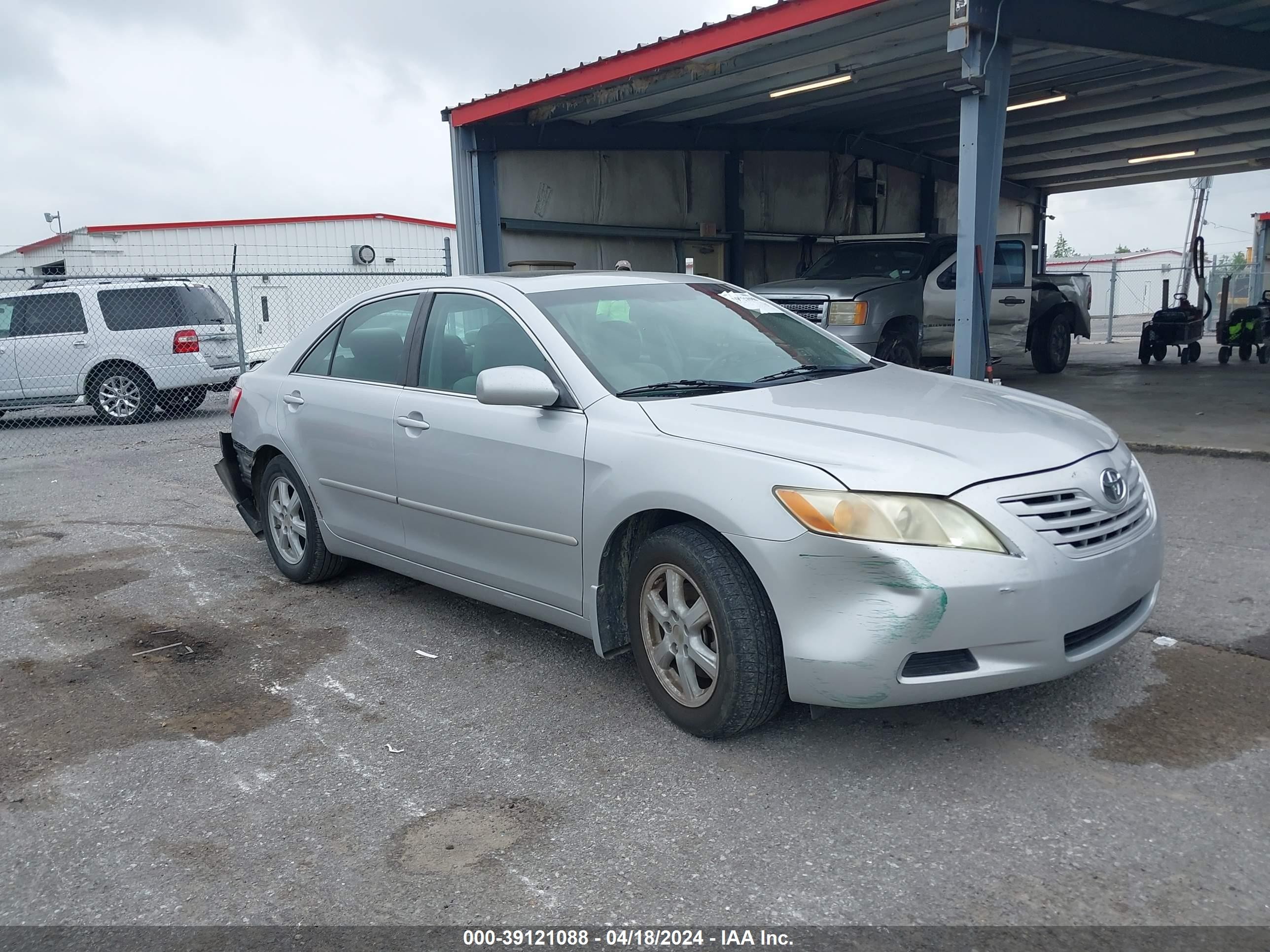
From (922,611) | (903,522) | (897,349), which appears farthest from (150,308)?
(922,611)

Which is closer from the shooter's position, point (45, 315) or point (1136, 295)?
point (45, 315)

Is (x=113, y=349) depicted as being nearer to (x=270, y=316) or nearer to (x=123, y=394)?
(x=123, y=394)

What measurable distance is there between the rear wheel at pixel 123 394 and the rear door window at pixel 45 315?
0.64 meters

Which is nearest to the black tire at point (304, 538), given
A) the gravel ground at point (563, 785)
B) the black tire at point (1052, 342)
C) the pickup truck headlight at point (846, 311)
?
the gravel ground at point (563, 785)

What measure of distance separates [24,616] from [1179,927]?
512cm

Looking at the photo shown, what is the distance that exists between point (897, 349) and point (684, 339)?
A: 26.3 feet

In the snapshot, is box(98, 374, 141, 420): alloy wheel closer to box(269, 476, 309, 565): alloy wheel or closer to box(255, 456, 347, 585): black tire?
box(255, 456, 347, 585): black tire

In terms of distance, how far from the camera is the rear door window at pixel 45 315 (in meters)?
12.8

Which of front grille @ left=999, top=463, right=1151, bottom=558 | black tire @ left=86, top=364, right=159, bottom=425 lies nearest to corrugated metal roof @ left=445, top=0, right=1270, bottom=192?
black tire @ left=86, top=364, right=159, bottom=425

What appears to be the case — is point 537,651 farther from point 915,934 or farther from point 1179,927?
point 1179,927

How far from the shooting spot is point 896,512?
3.01 meters

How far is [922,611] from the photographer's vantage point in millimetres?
2949

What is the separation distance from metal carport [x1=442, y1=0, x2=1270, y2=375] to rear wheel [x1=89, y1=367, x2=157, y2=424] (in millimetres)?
4505

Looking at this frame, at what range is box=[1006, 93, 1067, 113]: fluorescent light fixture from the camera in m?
13.8
